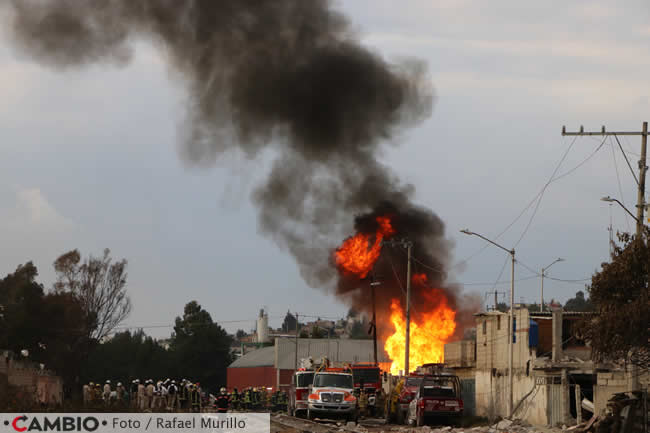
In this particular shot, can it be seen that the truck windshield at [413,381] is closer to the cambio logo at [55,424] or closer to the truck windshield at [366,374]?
the truck windshield at [366,374]

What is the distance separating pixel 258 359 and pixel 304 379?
72.6 meters

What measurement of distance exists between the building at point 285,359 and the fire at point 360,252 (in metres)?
38.4

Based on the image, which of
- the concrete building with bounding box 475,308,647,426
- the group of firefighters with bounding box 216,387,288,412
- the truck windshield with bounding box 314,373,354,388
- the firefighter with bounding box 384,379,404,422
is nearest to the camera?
the concrete building with bounding box 475,308,647,426

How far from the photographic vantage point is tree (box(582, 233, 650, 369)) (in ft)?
97.9

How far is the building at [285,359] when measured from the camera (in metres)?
108

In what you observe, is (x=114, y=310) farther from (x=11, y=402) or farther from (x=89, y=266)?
(x=11, y=402)

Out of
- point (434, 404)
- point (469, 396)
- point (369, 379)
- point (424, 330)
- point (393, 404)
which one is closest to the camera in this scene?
point (434, 404)

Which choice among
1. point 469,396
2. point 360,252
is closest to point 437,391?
point 469,396

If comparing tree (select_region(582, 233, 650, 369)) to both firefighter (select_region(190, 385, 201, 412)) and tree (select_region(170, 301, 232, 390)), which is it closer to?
firefighter (select_region(190, 385, 201, 412))

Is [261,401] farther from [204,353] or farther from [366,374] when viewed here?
[204,353]

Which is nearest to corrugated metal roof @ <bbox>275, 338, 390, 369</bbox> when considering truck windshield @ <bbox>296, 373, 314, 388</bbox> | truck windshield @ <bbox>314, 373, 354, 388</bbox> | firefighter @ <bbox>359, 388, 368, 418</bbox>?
firefighter @ <bbox>359, 388, 368, 418</bbox>

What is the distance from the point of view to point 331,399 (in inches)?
1574

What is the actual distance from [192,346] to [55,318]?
113ft

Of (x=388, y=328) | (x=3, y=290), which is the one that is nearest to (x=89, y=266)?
(x=3, y=290)
